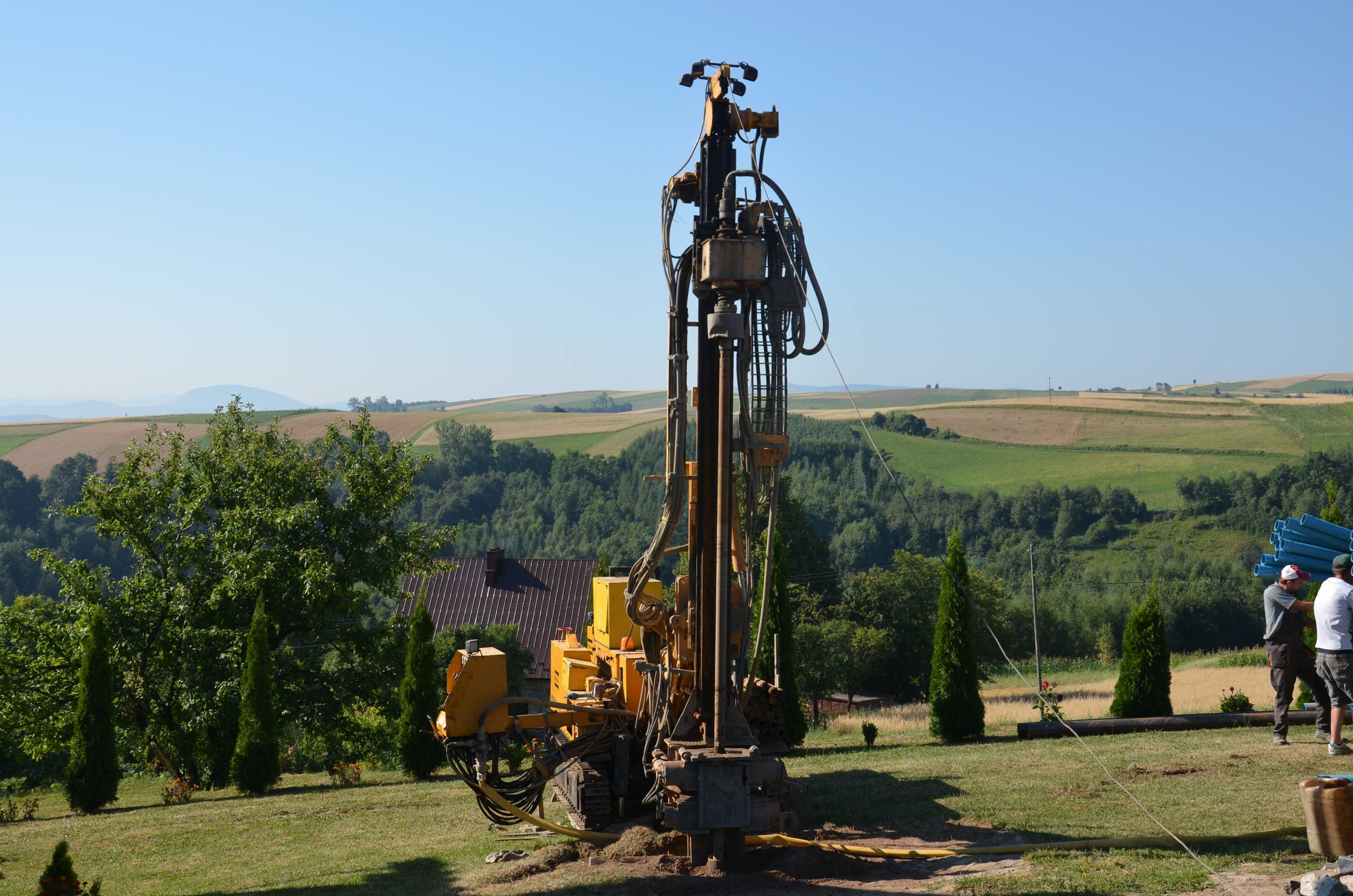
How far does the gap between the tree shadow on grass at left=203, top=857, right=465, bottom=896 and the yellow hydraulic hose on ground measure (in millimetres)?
810

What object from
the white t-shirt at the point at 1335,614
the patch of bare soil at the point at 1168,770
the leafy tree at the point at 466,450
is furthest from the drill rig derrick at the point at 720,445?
the leafy tree at the point at 466,450

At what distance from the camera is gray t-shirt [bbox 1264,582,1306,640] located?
1067 cm

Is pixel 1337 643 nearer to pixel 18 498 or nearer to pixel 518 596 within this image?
pixel 518 596

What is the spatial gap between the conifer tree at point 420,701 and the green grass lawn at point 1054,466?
185ft

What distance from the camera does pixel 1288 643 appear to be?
35.2 ft

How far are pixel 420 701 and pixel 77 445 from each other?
7393cm

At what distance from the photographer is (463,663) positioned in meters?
9.35

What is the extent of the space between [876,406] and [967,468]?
45.9 m

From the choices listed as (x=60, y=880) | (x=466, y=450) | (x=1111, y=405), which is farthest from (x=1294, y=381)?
(x=60, y=880)

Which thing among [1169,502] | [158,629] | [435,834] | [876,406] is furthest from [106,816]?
[876,406]

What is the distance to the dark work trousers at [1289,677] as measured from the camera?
424 inches

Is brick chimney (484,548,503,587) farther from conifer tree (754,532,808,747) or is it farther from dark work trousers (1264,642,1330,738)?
dark work trousers (1264,642,1330,738)

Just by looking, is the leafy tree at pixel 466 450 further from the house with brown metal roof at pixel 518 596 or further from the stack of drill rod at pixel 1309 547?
the stack of drill rod at pixel 1309 547

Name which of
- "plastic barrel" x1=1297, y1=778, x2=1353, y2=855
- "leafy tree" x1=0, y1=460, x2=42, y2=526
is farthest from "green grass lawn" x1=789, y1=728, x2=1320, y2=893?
"leafy tree" x1=0, y1=460, x2=42, y2=526
